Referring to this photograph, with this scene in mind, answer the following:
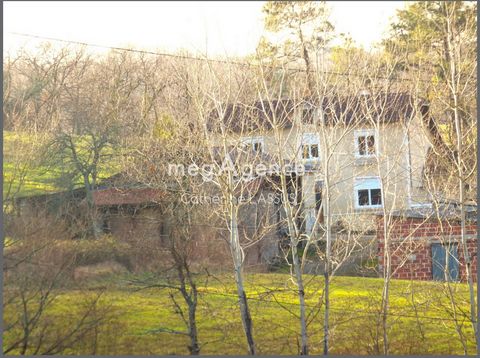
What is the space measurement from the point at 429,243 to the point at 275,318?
1.83 metres

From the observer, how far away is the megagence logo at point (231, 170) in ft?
24.9

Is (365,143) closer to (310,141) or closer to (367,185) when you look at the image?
(367,185)

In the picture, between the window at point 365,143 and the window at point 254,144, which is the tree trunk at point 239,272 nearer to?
the window at point 254,144

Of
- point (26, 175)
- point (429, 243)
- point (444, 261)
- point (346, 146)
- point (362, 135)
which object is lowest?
point (444, 261)

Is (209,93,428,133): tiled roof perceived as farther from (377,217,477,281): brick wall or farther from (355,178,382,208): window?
(377,217,477,281): brick wall

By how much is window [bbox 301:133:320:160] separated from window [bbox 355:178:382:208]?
484 mm

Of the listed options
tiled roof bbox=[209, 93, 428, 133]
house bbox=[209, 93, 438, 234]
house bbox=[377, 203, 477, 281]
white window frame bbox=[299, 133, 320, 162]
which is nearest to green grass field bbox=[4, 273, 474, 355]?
house bbox=[377, 203, 477, 281]

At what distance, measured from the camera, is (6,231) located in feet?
23.2

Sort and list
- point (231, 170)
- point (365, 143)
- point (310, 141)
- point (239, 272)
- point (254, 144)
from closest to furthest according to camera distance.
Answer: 1. point (239, 272)
2. point (231, 170)
3. point (254, 144)
4. point (310, 141)
5. point (365, 143)

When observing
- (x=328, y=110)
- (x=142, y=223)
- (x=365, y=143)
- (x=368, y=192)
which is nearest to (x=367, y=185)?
(x=368, y=192)

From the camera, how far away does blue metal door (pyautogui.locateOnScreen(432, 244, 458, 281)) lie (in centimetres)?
814

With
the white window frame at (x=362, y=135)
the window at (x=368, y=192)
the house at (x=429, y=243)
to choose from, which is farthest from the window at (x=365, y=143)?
the house at (x=429, y=243)

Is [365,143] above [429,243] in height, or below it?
above

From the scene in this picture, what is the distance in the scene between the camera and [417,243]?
8188 millimetres
